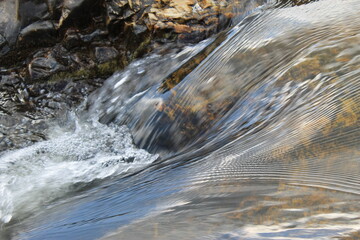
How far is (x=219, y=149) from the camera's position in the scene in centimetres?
249

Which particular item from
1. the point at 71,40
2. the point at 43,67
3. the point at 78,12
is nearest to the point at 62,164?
the point at 43,67

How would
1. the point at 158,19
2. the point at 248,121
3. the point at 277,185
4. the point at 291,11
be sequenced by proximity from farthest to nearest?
the point at 158,19
the point at 291,11
the point at 248,121
the point at 277,185

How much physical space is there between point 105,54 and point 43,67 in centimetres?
69

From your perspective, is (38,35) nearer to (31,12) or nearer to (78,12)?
(31,12)

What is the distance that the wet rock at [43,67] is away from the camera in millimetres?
4262

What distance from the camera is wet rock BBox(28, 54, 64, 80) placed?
14.0 ft

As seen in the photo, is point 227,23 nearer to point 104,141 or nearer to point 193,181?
point 104,141

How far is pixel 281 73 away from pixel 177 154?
3.08 feet

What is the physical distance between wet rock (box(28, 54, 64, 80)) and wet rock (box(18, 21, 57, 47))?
22cm

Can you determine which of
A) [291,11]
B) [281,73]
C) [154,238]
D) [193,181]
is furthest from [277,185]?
[291,11]

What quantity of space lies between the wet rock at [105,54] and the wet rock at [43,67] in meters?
0.42

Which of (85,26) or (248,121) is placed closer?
(248,121)

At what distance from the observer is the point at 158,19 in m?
4.35

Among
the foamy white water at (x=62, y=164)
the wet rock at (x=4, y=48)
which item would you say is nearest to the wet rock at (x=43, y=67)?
the wet rock at (x=4, y=48)
